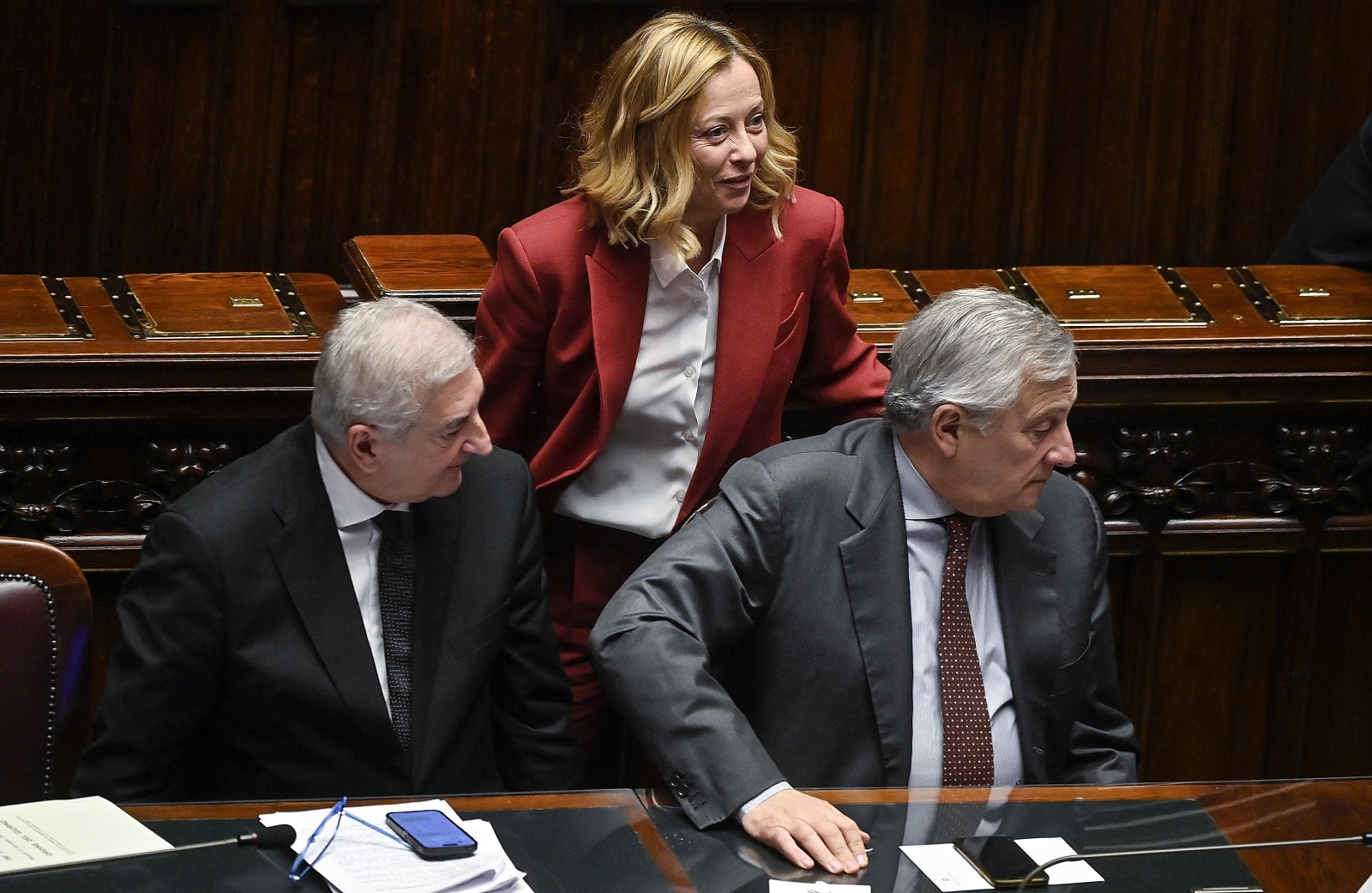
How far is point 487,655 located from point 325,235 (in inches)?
81.5

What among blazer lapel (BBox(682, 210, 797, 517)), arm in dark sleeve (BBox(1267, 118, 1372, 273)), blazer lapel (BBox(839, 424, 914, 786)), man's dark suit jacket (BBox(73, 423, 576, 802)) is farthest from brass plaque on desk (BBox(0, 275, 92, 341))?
arm in dark sleeve (BBox(1267, 118, 1372, 273))

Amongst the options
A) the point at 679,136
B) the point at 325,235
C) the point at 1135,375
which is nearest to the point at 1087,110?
the point at 1135,375

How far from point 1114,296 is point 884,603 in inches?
47.8

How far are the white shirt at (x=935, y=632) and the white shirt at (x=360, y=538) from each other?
71 cm

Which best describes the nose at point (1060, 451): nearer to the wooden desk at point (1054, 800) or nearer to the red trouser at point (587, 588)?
the wooden desk at point (1054, 800)

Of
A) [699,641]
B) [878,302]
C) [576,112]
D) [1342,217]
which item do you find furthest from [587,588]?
[1342,217]

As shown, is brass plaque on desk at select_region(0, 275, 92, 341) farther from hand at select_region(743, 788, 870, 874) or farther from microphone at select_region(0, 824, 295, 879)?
hand at select_region(743, 788, 870, 874)

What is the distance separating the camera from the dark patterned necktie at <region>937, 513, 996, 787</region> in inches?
96.2

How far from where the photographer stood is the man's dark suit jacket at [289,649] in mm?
2326

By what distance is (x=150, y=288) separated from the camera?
3137mm

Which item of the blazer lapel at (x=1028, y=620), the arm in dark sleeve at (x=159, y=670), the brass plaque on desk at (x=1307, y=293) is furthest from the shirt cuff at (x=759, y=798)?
the brass plaque on desk at (x=1307, y=293)

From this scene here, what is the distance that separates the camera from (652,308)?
9.16 feet

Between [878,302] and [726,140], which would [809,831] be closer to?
[726,140]

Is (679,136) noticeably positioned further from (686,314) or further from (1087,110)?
(1087,110)
